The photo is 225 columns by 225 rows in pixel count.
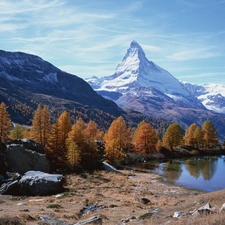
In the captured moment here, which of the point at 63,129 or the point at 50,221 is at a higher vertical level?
the point at 63,129

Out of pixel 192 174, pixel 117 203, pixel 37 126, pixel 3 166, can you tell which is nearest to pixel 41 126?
pixel 37 126

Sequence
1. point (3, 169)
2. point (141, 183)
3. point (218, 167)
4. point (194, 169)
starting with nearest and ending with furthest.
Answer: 1. point (3, 169)
2. point (141, 183)
3. point (194, 169)
4. point (218, 167)

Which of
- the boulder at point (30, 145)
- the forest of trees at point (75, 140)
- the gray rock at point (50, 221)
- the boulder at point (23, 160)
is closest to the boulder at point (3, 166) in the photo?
the boulder at point (23, 160)

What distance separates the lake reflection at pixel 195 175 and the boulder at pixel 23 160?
90.9 ft

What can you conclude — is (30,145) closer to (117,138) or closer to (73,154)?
(73,154)

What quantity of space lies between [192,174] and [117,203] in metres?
41.7

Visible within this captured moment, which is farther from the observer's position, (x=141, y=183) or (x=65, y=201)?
(x=141, y=183)

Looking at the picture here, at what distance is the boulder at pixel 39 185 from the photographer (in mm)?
41531

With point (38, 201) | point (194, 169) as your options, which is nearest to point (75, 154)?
point (38, 201)

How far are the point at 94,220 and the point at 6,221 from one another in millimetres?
6166

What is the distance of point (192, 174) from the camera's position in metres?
71.4

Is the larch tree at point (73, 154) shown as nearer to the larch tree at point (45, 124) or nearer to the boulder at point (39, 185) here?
the larch tree at point (45, 124)

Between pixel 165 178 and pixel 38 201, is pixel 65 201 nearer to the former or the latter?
pixel 38 201

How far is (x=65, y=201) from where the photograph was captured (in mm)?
35688
